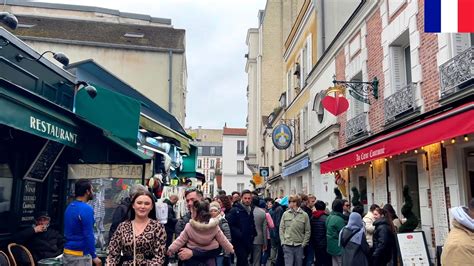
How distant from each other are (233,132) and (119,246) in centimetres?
5993

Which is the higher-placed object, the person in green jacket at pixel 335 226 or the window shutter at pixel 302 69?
the window shutter at pixel 302 69

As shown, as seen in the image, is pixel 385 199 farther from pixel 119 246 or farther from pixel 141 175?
pixel 119 246

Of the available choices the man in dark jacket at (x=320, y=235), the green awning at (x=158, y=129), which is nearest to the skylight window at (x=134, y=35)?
the green awning at (x=158, y=129)

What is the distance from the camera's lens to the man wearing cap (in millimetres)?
6348

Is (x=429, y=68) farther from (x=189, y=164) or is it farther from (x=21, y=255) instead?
(x=189, y=164)

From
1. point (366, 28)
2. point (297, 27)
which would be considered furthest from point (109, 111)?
point (297, 27)

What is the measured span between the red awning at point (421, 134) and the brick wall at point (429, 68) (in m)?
0.95

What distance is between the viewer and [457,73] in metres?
7.07

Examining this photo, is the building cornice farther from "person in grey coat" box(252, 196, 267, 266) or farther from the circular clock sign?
"person in grey coat" box(252, 196, 267, 266)

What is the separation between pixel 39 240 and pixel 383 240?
523 centimetres

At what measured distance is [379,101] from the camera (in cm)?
1070

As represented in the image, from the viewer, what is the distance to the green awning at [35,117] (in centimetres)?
545

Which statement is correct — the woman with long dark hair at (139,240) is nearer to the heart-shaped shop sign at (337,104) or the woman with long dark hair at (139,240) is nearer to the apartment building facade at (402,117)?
the apartment building facade at (402,117)

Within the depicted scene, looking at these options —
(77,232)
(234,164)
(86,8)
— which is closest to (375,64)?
(77,232)
